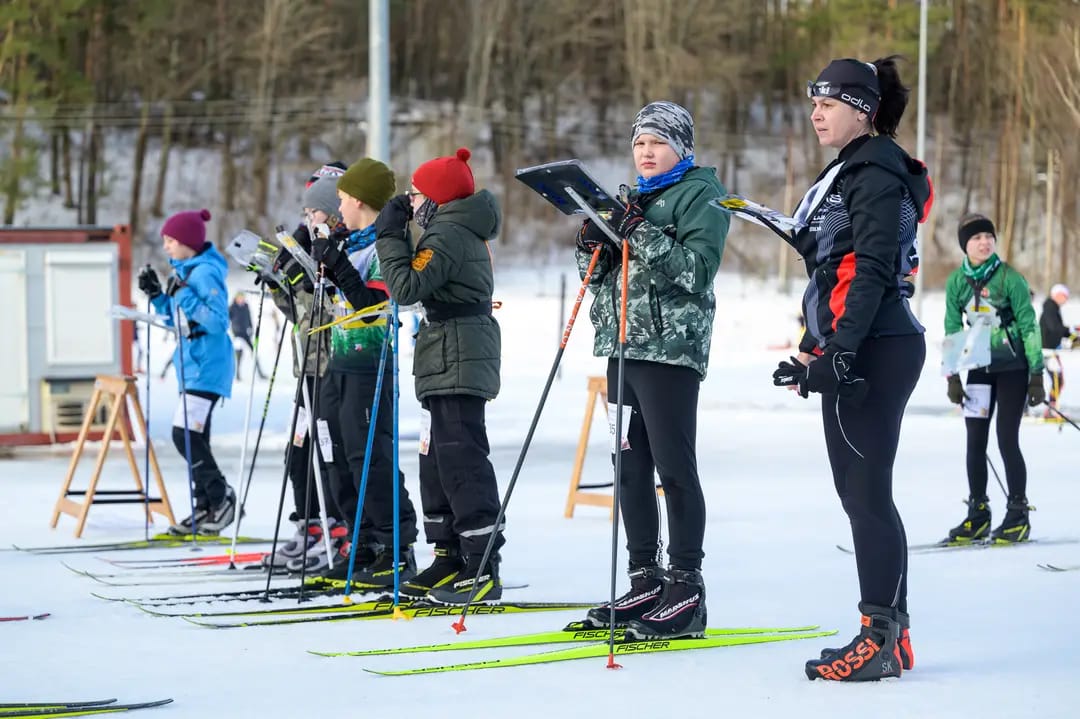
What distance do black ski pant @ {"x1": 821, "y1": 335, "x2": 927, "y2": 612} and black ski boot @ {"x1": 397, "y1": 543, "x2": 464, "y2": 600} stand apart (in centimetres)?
210

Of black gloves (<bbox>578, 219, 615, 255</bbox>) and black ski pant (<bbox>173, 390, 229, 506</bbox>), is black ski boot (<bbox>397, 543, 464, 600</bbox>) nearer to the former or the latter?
black gloves (<bbox>578, 219, 615, 255</bbox>)

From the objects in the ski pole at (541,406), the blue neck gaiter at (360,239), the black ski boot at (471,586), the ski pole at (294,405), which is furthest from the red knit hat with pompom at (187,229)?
the ski pole at (541,406)

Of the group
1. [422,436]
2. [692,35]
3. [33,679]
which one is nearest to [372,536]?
[422,436]

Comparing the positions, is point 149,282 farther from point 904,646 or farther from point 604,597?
point 904,646

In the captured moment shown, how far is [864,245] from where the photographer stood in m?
4.67

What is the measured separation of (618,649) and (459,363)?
151 cm

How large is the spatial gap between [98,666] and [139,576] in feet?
6.81

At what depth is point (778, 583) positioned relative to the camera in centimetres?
675

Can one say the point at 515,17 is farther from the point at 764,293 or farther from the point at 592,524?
the point at 592,524

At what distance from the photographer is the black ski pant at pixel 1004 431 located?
8102 millimetres

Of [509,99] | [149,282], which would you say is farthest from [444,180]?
[509,99]

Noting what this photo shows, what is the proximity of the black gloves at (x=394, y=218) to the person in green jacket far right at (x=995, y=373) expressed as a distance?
10.7ft

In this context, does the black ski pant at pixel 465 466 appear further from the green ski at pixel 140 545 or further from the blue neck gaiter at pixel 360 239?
the green ski at pixel 140 545

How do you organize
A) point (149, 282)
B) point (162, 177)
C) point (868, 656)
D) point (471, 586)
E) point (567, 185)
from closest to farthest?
point (868, 656), point (567, 185), point (471, 586), point (149, 282), point (162, 177)
